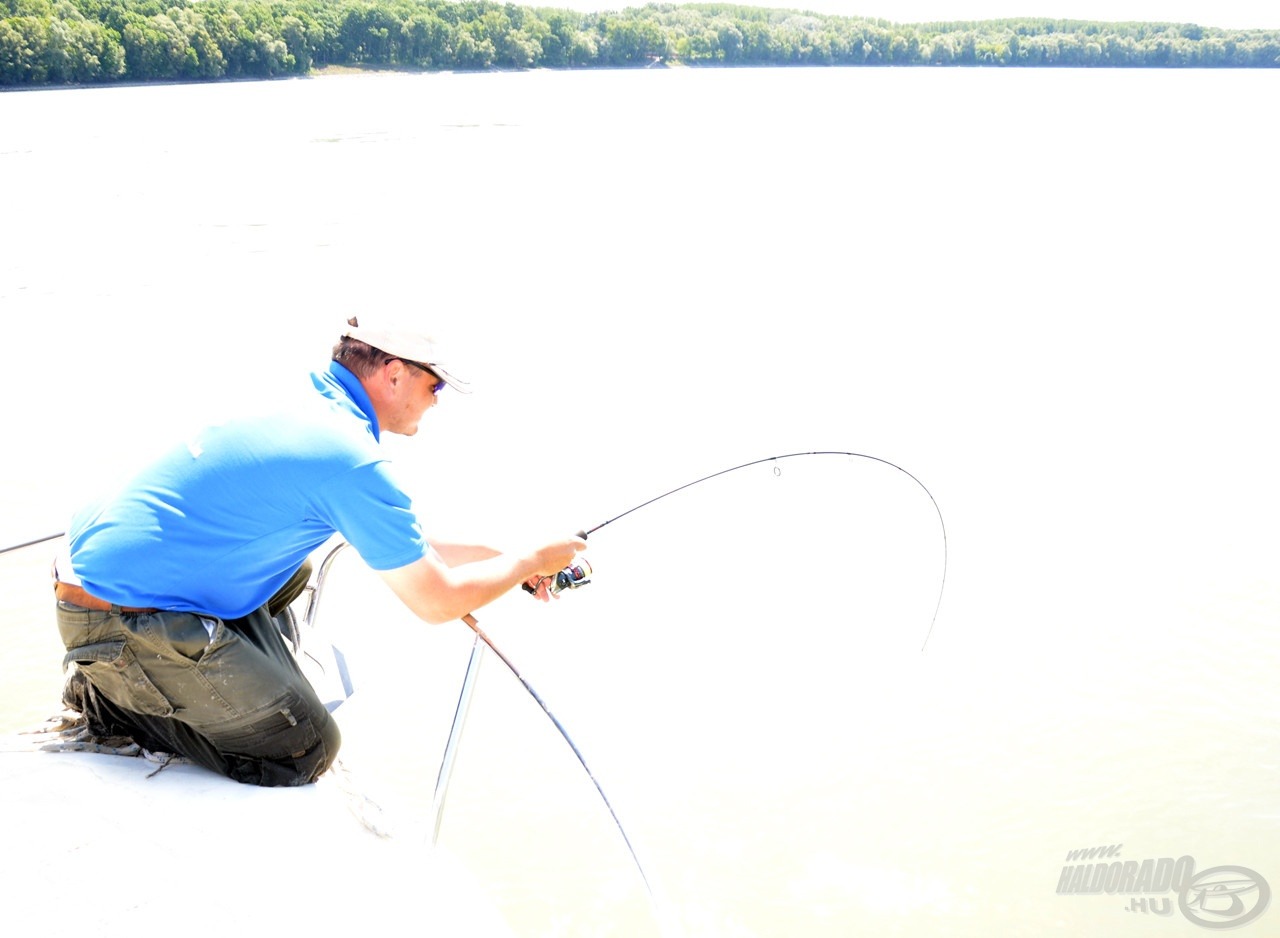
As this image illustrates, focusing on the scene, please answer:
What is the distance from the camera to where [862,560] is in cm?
481

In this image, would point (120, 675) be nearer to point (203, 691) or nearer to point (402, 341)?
point (203, 691)

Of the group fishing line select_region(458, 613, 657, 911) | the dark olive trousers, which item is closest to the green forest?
the dark olive trousers

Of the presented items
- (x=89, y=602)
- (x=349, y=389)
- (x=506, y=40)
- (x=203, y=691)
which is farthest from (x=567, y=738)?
(x=506, y=40)

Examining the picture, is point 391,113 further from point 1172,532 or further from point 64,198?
point 1172,532

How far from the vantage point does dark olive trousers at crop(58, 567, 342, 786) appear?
2234 mm

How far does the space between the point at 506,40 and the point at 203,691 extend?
50.6 m

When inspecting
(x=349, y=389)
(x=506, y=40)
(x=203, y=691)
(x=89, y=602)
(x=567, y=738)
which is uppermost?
(x=349, y=389)

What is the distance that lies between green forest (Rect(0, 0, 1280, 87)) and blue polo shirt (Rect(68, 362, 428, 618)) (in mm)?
31491

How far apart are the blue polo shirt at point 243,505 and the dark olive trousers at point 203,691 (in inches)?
3.0

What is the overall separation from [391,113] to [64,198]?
1531 cm

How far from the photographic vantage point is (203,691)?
2311 millimetres

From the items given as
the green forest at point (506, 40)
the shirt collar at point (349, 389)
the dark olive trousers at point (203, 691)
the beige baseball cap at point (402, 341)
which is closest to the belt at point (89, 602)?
the dark olive trousers at point (203, 691)

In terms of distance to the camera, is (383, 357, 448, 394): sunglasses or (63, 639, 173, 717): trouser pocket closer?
(63, 639, 173, 717): trouser pocket

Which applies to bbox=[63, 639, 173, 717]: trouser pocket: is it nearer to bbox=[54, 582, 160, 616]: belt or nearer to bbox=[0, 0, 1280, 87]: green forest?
bbox=[54, 582, 160, 616]: belt
